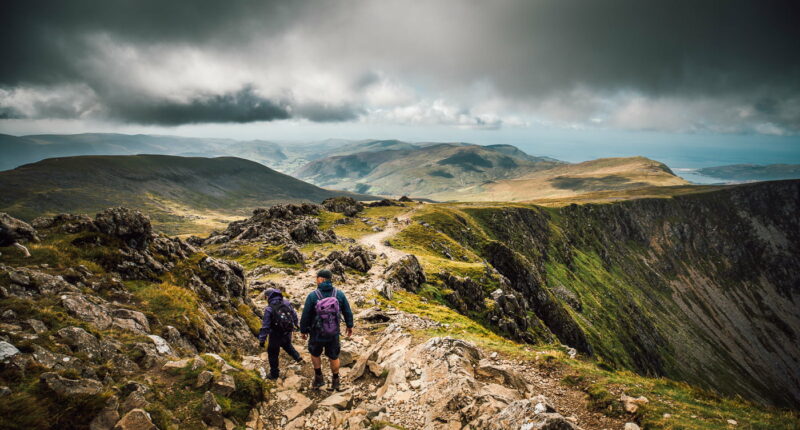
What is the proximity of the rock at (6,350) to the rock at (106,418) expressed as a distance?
265 centimetres

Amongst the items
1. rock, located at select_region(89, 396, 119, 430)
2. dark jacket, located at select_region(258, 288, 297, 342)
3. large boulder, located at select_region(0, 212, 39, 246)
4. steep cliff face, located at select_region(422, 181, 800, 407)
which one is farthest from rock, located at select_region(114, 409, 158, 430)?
steep cliff face, located at select_region(422, 181, 800, 407)

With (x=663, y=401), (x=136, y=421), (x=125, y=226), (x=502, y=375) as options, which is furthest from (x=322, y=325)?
(x=125, y=226)

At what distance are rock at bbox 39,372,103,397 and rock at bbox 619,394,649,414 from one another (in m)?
17.2

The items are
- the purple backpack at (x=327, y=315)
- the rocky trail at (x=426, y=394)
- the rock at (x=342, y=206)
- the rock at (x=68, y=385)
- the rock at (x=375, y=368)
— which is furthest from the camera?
the rock at (x=342, y=206)

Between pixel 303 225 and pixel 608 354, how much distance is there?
262 ft

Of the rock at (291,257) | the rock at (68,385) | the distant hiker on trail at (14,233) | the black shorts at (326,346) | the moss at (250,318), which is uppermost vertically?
the distant hiker on trail at (14,233)

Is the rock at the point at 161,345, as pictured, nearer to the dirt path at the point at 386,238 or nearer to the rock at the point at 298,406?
the rock at the point at 298,406

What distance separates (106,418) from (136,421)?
0.64 m

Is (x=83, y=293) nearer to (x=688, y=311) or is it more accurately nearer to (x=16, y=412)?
(x=16, y=412)

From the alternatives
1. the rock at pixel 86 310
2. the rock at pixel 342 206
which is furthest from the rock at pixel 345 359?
the rock at pixel 342 206

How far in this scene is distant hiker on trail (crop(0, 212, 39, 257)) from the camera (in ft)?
45.4

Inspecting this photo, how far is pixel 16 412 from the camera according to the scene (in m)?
6.80

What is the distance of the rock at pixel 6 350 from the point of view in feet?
25.7

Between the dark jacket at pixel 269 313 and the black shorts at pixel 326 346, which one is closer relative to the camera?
the black shorts at pixel 326 346
